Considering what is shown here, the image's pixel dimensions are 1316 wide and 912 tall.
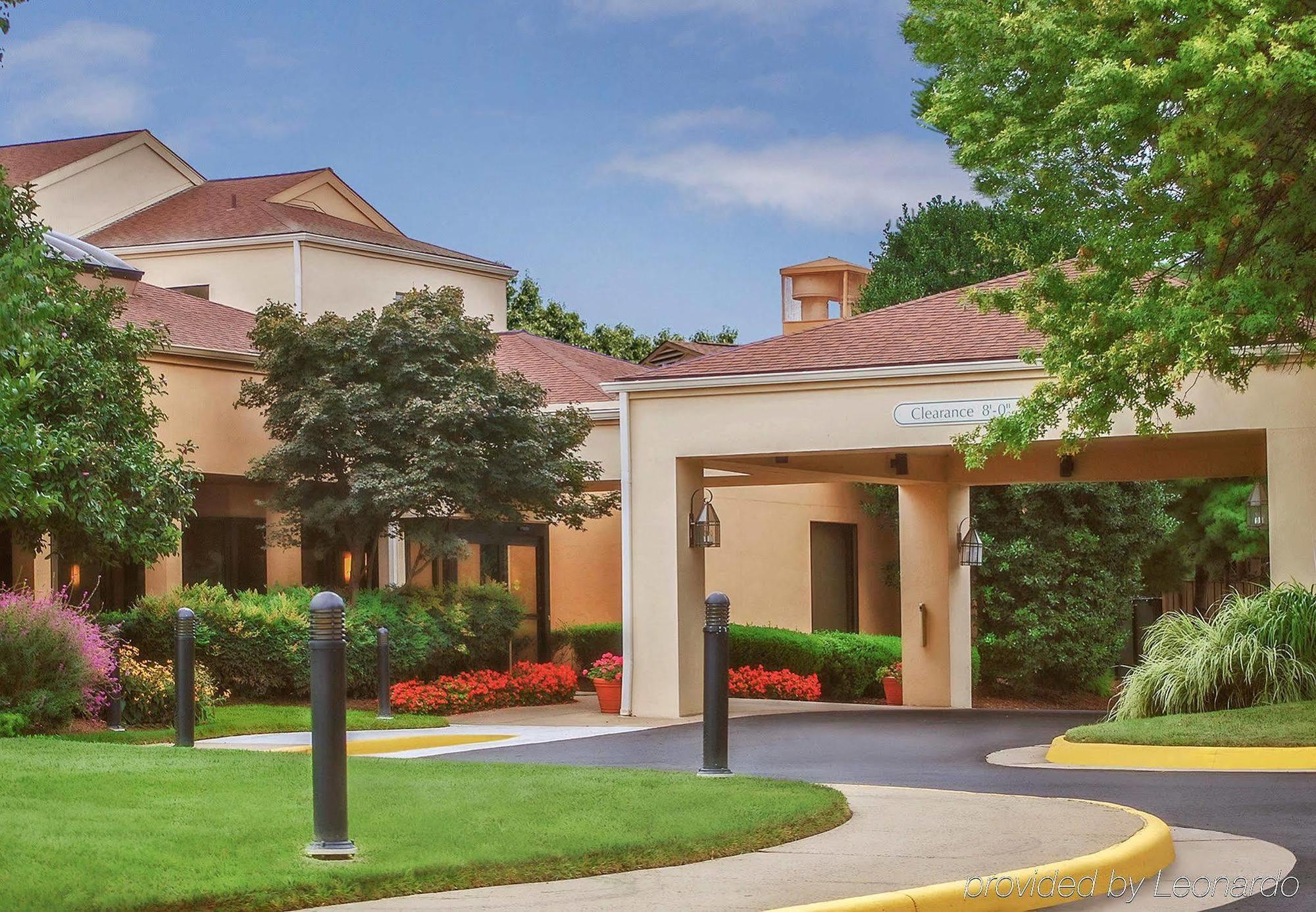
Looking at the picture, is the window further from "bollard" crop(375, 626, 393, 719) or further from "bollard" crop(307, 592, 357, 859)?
"bollard" crop(307, 592, 357, 859)

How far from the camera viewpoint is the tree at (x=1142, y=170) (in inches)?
512

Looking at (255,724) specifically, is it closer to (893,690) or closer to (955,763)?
(955,763)

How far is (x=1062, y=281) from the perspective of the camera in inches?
594

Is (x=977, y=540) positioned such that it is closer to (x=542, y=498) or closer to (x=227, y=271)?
(x=542, y=498)

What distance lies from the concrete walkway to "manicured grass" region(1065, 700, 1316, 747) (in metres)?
3.97

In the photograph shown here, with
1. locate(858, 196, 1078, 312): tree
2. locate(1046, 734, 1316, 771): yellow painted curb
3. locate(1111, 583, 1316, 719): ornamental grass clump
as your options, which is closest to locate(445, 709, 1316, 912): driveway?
locate(1046, 734, 1316, 771): yellow painted curb

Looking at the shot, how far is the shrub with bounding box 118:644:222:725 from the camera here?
18.0m

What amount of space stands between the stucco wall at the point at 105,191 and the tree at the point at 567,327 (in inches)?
713

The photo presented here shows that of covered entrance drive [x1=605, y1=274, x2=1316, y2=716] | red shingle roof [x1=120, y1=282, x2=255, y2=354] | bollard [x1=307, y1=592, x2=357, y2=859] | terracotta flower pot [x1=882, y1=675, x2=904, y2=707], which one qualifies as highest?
red shingle roof [x1=120, y1=282, x2=255, y2=354]

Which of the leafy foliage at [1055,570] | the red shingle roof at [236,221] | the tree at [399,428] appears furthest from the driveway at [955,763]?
the red shingle roof at [236,221]

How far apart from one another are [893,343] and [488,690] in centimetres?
752

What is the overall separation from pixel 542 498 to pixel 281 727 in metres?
6.47

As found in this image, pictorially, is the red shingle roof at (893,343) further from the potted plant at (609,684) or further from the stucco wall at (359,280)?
the stucco wall at (359,280)

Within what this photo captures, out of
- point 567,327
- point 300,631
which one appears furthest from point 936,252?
point 567,327
